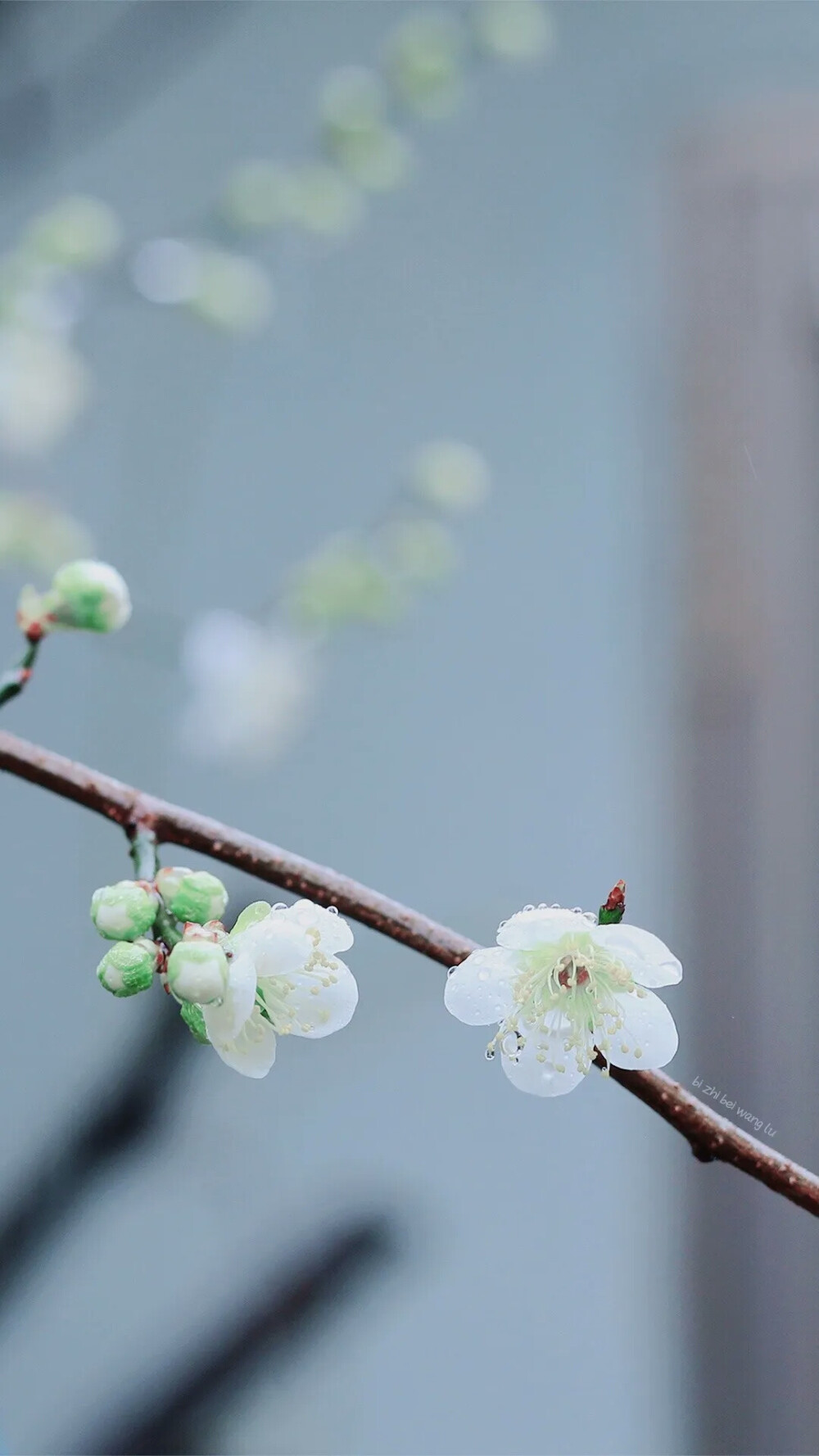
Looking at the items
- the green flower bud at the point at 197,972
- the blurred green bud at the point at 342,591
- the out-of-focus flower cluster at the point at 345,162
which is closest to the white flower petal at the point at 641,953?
the green flower bud at the point at 197,972

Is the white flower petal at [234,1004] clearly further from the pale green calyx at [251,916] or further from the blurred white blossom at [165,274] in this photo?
the blurred white blossom at [165,274]

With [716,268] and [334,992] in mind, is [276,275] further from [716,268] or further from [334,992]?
[334,992]

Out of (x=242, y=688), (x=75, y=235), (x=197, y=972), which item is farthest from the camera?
(x=242, y=688)

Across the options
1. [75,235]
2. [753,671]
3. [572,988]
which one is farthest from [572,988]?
[75,235]

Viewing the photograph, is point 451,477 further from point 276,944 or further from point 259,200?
point 276,944

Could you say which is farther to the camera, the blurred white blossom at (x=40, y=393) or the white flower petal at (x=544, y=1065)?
the blurred white blossom at (x=40, y=393)

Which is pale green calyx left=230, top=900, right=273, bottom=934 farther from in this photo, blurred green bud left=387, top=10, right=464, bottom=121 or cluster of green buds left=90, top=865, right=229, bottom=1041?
blurred green bud left=387, top=10, right=464, bottom=121

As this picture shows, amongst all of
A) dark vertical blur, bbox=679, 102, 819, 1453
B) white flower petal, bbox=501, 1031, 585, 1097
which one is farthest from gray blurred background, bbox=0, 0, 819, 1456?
white flower petal, bbox=501, 1031, 585, 1097
